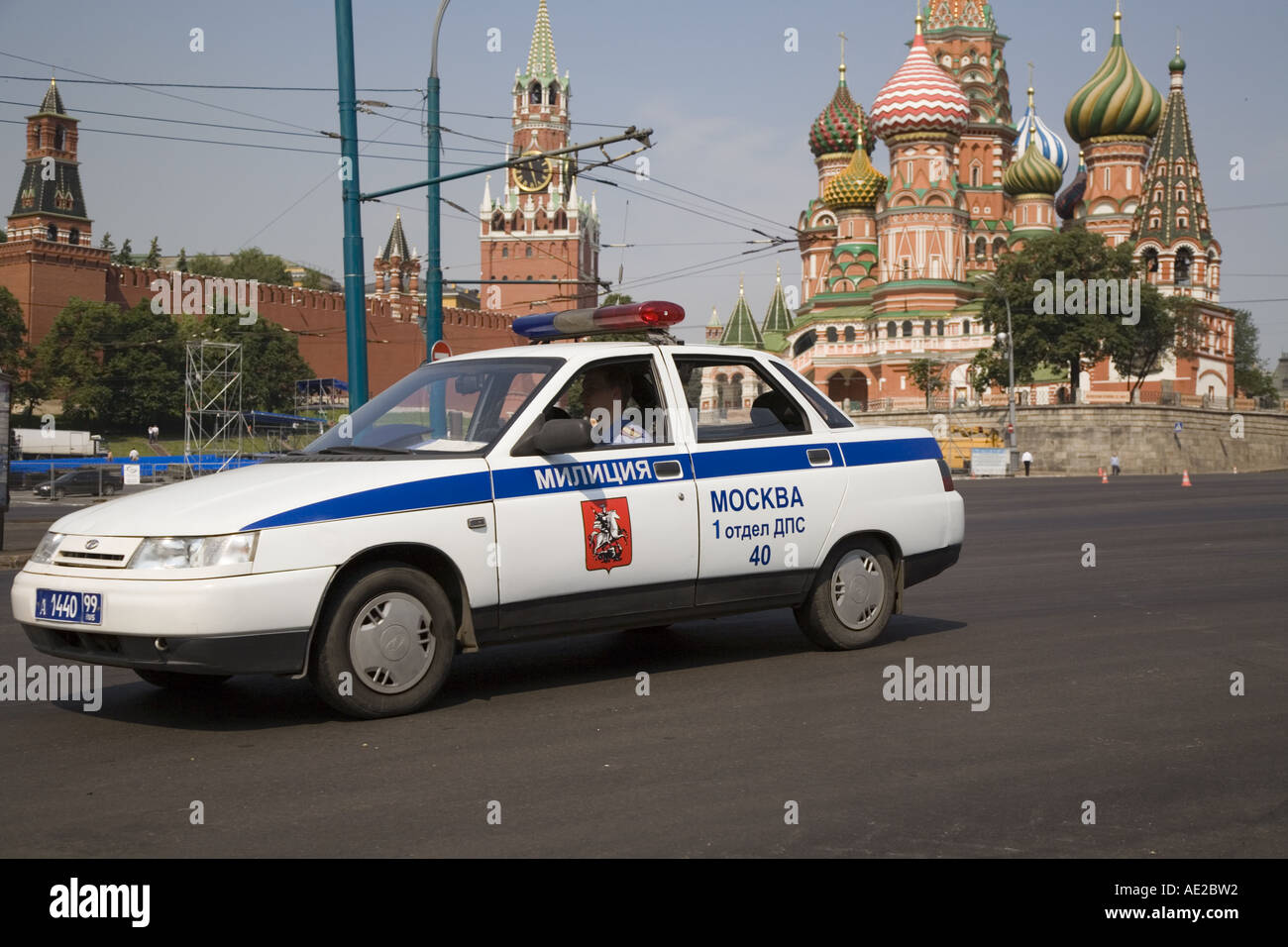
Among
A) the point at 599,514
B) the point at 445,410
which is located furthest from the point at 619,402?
the point at 445,410

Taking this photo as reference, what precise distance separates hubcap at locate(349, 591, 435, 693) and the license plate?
1061 mm

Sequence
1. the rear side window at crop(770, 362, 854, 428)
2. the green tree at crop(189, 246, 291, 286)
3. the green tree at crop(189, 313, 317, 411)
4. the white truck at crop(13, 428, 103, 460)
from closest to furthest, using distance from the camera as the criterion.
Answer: the rear side window at crop(770, 362, 854, 428) < the white truck at crop(13, 428, 103, 460) < the green tree at crop(189, 313, 317, 411) < the green tree at crop(189, 246, 291, 286)

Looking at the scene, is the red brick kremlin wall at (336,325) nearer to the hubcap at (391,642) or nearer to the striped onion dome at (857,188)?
the striped onion dome at (857,188)

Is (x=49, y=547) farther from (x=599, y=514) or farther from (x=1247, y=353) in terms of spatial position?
(x=1247, y=353)

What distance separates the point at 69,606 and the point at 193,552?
648mm

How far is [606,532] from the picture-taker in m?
6.76

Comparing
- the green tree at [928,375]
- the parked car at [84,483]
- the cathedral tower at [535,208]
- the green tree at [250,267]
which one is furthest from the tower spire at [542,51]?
the parked car at [84,483]

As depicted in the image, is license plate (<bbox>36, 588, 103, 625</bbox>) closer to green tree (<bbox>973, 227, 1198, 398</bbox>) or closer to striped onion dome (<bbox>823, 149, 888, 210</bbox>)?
green tree (<bbox>973, 227, 1198, 398</bbox>)

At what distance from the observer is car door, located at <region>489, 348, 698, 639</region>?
21.3 ft

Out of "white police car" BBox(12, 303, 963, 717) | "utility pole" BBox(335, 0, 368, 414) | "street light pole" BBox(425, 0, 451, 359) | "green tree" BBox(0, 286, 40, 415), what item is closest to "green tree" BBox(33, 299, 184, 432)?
"green tree" BBox(0, 286, 40, 415)

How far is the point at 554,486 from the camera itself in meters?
6.62

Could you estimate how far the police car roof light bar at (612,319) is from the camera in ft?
24.6

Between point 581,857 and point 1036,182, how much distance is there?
3695 inches
